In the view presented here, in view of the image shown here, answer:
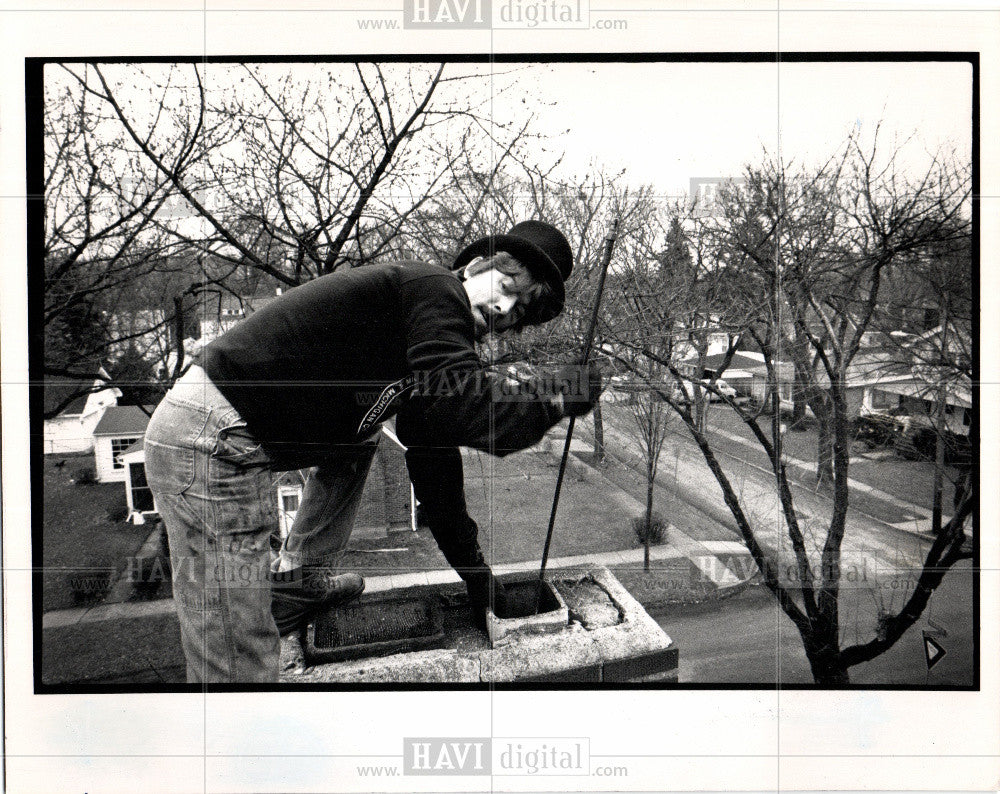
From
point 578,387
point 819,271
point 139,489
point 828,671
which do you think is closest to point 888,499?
point 828,671

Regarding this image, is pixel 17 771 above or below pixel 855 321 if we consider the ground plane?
below

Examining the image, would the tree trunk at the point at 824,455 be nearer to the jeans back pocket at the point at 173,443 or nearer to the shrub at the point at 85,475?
the jeans back pocket at the point at 173,443

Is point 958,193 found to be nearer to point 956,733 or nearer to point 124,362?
point 956,733

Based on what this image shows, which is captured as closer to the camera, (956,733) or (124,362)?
(124,362)

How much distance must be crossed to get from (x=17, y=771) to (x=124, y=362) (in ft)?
6.57

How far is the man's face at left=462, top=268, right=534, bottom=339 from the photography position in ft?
10.9

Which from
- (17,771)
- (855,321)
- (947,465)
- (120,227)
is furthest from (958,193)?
(17,771)

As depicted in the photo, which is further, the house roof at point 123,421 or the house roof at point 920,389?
the house roof at point 920,389

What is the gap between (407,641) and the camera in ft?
11.3

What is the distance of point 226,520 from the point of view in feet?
10.9

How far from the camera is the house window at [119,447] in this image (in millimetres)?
3295

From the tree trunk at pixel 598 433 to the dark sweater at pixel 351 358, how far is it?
0.48 m
